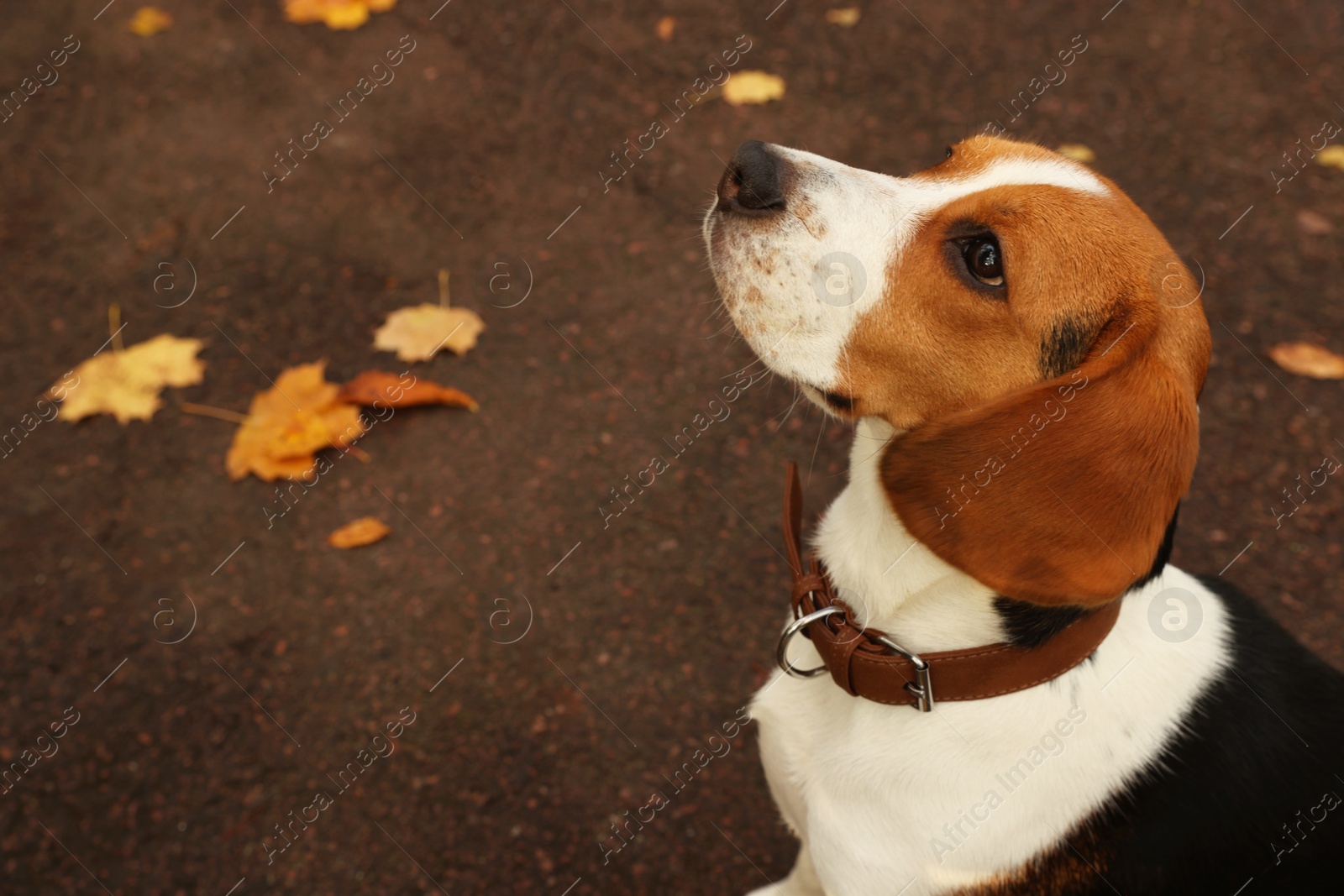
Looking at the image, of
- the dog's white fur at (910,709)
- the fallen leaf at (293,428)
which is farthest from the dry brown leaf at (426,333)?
the dog's white fur at (910,709)

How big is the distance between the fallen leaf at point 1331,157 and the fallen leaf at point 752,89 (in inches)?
101

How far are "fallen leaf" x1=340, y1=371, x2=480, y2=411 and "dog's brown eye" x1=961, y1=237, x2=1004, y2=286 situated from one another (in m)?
2.47

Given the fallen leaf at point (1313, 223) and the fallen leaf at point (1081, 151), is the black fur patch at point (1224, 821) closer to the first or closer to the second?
the fallen leaf at point (1313, 223)

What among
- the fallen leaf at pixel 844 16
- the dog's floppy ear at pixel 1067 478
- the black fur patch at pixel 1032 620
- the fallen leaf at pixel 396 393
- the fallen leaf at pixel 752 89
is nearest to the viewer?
the dog's floppy ear at pixel 1067 478

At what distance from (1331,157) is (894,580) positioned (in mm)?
4096

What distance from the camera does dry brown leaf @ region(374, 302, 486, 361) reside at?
4.19 m

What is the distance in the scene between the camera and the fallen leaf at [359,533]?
3.75 meters

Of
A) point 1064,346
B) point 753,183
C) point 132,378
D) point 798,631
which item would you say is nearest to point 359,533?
point 132,378

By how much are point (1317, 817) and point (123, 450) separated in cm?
410

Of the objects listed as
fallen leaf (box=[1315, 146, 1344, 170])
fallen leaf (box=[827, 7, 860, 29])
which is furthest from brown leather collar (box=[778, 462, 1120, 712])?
fallen leaf (box=[827, 7, 860, 29])

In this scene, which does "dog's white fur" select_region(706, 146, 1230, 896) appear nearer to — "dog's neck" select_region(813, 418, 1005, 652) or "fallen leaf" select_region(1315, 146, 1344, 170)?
"dog's neck" select_region(813, 418, 1005, 652)

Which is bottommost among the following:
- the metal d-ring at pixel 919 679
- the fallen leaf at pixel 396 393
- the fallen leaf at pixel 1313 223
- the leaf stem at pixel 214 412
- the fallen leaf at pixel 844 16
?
the leaf stem at pixel 214 412

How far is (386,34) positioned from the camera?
17.9 feet

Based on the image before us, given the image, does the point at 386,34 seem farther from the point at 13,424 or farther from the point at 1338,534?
the point at 1338,534
